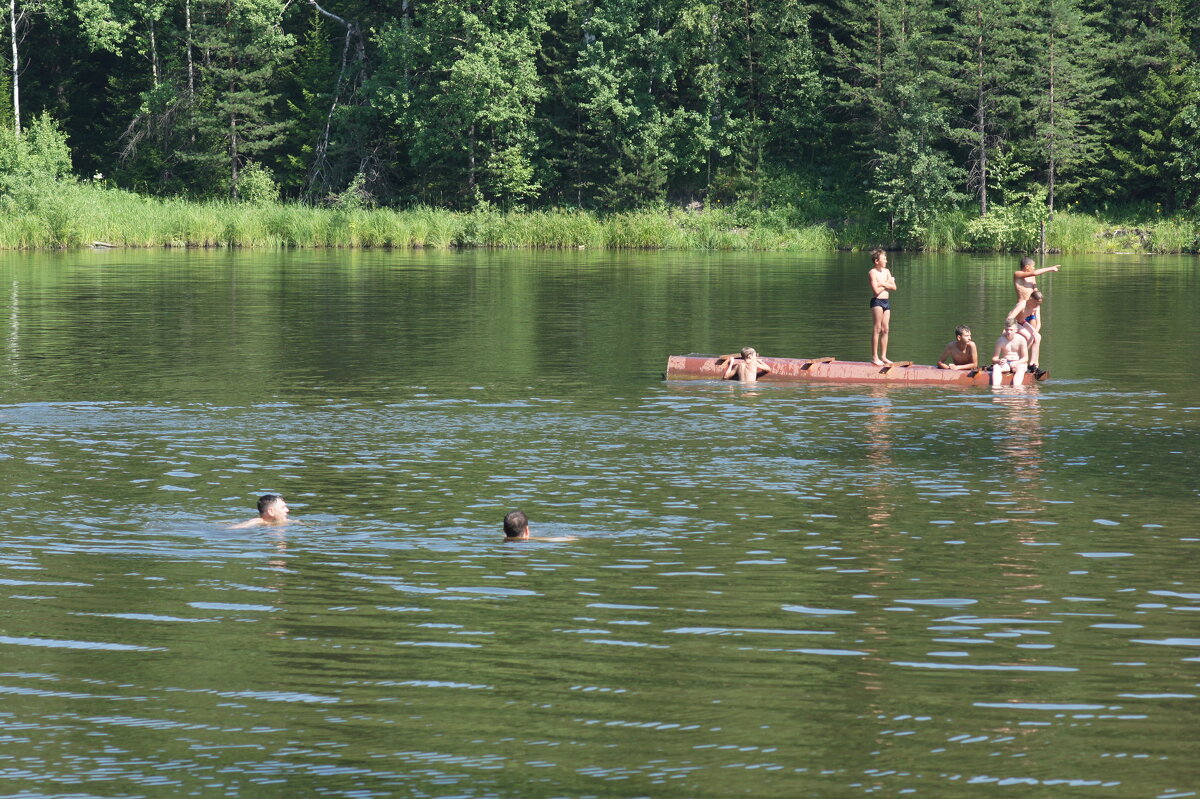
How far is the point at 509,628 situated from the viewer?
1058 cm

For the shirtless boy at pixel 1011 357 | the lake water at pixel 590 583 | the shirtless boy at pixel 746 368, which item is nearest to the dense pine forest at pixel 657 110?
the lake water at pixel 590 583

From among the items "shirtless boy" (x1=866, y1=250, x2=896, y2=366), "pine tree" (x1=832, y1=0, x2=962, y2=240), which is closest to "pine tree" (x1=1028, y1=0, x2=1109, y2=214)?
"pine tree" (x1=832, y1=0, x2=962, y2=240)

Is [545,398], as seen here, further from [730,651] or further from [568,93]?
[568,93]

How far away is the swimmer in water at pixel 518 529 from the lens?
13.1m

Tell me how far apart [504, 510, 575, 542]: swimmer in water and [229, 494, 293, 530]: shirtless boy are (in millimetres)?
2015

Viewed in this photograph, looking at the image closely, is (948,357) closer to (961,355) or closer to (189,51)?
(961,355)

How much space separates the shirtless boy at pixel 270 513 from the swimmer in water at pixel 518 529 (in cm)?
202

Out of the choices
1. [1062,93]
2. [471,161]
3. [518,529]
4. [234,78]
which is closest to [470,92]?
[471,161]

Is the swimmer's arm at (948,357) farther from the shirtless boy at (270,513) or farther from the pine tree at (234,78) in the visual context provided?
the pine tree at (234,78)

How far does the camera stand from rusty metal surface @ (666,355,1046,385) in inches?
968

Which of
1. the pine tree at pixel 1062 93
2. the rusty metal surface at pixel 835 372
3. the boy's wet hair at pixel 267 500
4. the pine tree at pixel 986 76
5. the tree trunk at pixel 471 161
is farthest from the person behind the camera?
the tree trunk at pixel 471 161

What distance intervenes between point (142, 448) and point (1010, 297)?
29.3 m

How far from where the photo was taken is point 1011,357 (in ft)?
80.1

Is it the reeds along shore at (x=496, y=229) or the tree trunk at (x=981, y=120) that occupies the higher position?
the tree trunk at (x=981, y=120)
